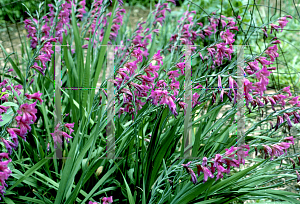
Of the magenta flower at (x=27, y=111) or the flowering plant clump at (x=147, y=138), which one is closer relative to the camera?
the magenta flower at (x=27, y=111)

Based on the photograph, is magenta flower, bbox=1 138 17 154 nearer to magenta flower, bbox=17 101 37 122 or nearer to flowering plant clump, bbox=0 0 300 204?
flowering plant clump, bbox=0 0 300 204

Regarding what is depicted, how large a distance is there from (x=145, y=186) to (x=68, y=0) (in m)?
1.38

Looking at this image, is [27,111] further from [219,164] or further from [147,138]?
[147,138]

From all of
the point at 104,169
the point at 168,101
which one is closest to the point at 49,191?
the point at 104,169

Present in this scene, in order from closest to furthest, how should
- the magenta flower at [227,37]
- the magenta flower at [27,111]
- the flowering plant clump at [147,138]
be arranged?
the magenta flower at [27,111] → the flowering plant clump at [147,138] → the magenta flower at [227,37]

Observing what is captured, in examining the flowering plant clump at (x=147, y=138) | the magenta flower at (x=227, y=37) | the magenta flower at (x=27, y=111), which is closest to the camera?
the magenta flower at (x=27, y=111)

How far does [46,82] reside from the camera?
2.23 meters

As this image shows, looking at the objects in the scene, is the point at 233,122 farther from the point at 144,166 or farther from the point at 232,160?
the point at 232,160

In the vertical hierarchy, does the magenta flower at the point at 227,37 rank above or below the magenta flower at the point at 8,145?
above

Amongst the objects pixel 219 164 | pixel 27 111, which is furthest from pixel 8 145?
pixel 219 164

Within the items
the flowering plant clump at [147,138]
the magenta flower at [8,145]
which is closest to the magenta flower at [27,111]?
the flowering plant clump at [147,138]

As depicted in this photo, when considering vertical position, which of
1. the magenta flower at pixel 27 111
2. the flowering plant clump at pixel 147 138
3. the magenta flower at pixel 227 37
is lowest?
the flowering plant clump at pixel 147 138

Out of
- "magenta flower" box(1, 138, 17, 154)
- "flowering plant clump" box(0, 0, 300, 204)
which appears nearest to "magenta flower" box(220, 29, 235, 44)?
"flowering plant clump" box(0, 0, 300, 204)

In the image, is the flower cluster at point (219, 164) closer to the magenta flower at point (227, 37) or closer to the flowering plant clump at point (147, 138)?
the flowering plant clump at point (147, 138)
